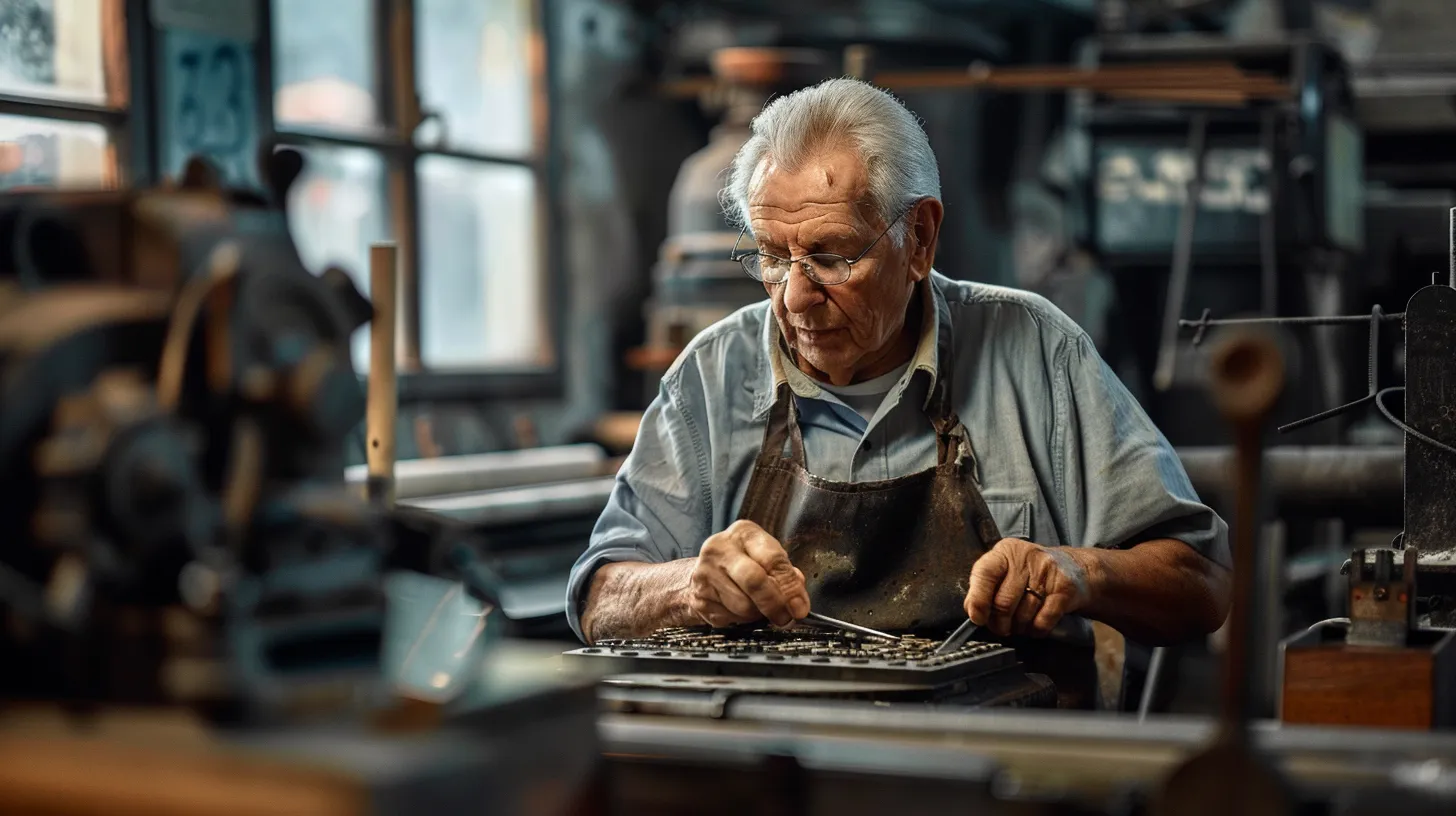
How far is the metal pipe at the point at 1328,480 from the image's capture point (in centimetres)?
393

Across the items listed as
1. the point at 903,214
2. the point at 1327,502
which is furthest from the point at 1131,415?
the point at 1327,502

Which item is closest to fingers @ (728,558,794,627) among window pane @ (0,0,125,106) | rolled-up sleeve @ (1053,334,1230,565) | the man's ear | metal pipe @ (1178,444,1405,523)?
rolled-up sleeve @ (1053,334,1230,565)

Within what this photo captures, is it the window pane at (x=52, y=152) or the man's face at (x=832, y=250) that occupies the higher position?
the window pane at (x=52, y=152)

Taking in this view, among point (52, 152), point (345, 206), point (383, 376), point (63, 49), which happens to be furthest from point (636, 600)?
point (345, 206)

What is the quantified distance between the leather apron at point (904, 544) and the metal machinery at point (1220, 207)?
3.20 meters

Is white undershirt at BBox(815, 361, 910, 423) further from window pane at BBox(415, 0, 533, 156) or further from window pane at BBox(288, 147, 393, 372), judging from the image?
window pane at BBox(415, 0, 533, 156)

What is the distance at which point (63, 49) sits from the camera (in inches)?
175

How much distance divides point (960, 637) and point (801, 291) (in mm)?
672

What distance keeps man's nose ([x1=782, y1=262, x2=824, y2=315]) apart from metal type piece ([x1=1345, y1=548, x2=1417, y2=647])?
1.11 m

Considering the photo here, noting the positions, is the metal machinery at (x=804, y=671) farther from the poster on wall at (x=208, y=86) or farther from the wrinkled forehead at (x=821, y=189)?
the poster on wall at (x=208, y=86)

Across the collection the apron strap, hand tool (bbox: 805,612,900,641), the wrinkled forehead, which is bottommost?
hand tool (bbox: 805,612,900,641)

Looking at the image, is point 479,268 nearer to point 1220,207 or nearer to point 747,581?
point 1220,207

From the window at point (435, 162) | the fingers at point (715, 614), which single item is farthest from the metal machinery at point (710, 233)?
the fingers at point (715, 614)

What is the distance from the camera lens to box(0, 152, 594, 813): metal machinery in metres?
1.15
